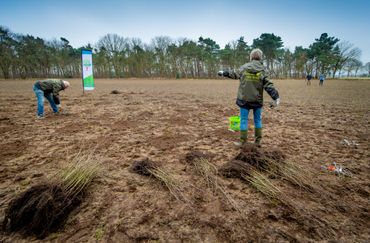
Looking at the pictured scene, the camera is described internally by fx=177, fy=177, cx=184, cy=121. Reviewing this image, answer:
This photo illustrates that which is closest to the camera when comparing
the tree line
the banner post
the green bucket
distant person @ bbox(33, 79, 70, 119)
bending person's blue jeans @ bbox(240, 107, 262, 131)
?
bending person's blue jeans @ bbox(240, 107, 262, 131)

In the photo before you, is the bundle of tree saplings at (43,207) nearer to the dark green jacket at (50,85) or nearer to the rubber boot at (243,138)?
the rubber boot at (243,138)

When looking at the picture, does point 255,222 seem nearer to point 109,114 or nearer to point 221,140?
point 221,140

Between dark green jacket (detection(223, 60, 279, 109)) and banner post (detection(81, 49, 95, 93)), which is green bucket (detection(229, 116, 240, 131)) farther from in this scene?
banner post (detection(81, 49, 95, 93))

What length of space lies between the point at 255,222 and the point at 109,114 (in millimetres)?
5903

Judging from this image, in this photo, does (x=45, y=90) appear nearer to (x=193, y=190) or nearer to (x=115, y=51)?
(x=193, y=190)

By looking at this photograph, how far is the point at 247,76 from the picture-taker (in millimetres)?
3197

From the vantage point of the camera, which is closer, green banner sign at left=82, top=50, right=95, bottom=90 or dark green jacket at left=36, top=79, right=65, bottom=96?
dark green jacket at left=36, top=79, right=65, bottom=96

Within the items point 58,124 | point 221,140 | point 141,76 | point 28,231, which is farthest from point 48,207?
point 141,76

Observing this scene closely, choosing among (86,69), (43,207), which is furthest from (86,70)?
(43,207)

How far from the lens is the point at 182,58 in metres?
57.5

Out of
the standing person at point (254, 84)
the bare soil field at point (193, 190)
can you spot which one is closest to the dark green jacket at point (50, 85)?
the bare soil field at point (193, 190)

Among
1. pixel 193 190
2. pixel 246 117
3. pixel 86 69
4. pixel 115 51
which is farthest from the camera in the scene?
pixel 115 51

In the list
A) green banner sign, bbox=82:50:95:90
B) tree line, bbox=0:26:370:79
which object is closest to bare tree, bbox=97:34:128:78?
tree line, bbox=0:26:370:79

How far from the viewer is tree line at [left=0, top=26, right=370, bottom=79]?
4981cm
